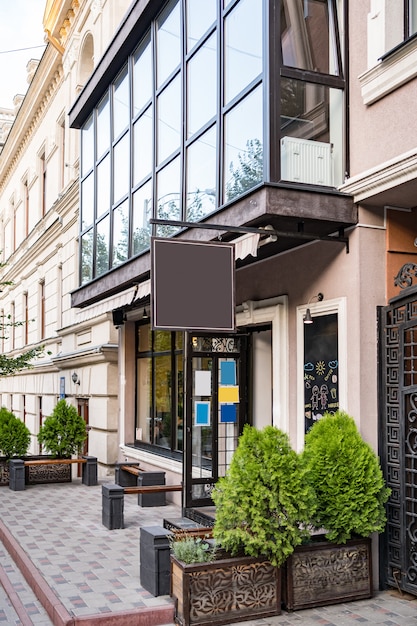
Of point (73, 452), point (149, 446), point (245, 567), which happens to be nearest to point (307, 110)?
point (245, 567)

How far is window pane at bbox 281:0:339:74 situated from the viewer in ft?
25.8

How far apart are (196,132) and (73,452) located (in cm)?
863

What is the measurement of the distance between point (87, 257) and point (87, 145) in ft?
8.15

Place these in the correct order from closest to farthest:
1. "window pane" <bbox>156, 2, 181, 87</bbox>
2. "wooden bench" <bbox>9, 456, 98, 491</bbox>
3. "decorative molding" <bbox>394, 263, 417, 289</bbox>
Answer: "decorative molding" <bbox>394, 263, 417, 289</bbox> < "window pane" <bbox>156, 2, 181, 87</bbox> < "wooden bench" <bbox>9, 456, 98, 491</bbox>

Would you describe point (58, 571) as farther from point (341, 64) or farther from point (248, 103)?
point (341, 64)

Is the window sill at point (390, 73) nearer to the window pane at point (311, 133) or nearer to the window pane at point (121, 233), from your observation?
the window pane at point (311, 133)

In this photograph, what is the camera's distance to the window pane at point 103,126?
1355 cm

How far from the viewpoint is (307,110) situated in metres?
7.92

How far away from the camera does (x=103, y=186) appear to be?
44.9 feet

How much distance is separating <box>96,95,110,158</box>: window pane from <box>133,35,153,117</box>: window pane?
5.35 feet

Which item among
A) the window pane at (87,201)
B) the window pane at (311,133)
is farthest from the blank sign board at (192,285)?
the window pane at (87,201)

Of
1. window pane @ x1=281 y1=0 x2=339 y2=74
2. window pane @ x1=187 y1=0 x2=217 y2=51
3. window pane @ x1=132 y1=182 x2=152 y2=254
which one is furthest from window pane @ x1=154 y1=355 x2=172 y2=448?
window pane @ x1=281 y1=0 x2=339 y2=74

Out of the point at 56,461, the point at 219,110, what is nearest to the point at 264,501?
the point at 219,110

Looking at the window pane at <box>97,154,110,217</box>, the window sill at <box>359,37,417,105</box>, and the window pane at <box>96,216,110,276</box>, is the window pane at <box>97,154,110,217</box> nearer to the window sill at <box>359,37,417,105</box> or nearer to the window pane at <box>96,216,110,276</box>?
the window pane at <box>96,216,110,276</box>
